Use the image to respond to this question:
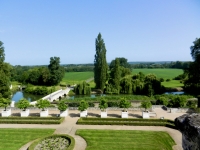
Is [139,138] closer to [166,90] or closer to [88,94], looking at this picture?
[88,94]

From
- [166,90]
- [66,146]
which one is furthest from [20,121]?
[166,90]

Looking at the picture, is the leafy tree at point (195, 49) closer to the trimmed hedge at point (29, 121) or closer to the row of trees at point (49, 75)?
the trimmed hedge at point (29, 121)

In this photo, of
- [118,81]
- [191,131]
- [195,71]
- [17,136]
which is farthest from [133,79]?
[191,131]

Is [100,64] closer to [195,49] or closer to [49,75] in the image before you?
[49,75]

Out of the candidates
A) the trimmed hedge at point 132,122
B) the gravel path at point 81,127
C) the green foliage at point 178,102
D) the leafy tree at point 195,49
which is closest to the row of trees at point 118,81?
the leafy tree at point 195,49

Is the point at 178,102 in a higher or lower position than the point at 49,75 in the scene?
lower

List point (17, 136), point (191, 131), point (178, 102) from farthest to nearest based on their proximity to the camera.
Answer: point (178, 102), point (17, 136), point (191, 131)
